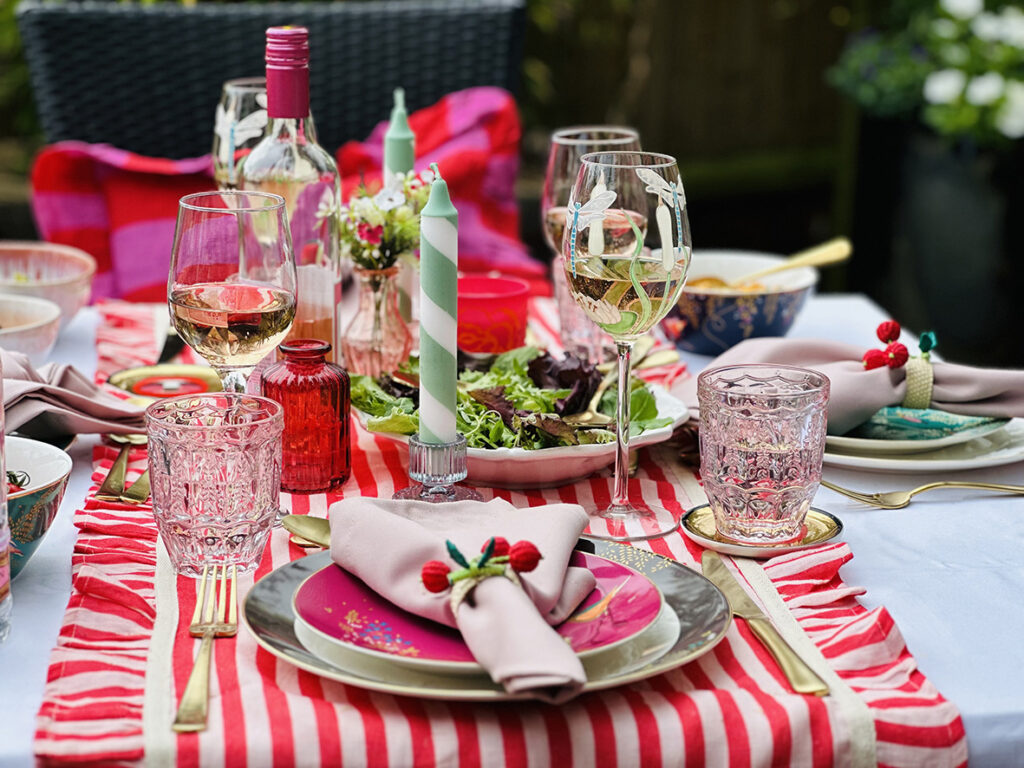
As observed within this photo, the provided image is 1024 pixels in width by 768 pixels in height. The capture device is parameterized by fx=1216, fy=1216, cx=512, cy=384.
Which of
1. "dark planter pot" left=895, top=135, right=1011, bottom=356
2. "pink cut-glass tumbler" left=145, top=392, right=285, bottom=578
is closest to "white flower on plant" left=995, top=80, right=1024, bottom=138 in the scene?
"dark planter pot" left=895, top=135, right=1011, bottom=356

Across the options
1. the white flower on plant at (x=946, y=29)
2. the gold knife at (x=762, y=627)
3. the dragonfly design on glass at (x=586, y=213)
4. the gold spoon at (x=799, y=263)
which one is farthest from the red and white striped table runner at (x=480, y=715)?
the white flower on plant at (x=946, y=29)

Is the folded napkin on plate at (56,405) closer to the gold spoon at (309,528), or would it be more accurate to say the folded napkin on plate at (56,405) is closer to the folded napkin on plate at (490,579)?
the gold spoon at (309,528)

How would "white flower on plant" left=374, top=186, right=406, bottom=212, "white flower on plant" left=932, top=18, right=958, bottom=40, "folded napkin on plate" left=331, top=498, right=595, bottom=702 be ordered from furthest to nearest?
A: "white flower on plant" left=932, top=18, right=958, bottom=40 → "white flower on plant" left=374, top=186, right=406, bottom=212 → "folded napkin on plate" left=331, top=498, right=595, bottom=702

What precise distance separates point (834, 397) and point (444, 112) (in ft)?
5.22

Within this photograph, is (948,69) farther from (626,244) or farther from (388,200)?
(626,244)

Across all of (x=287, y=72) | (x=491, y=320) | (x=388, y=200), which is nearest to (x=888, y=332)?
(x=491, y=320)

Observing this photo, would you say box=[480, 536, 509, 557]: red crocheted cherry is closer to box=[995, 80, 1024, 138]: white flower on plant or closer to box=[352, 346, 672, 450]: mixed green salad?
box=[352, 346, 672, 450]: mixed green salad

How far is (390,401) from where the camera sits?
44.6 inches

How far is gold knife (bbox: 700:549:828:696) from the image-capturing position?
2.45 feet

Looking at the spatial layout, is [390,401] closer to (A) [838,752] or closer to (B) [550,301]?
(A) [838,752]

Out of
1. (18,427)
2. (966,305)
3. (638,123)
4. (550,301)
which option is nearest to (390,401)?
(18,427)

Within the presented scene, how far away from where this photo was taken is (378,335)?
1.35 meters

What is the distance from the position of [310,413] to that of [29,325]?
506 millimetres

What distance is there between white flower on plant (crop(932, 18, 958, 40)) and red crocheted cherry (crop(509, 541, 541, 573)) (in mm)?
3757
